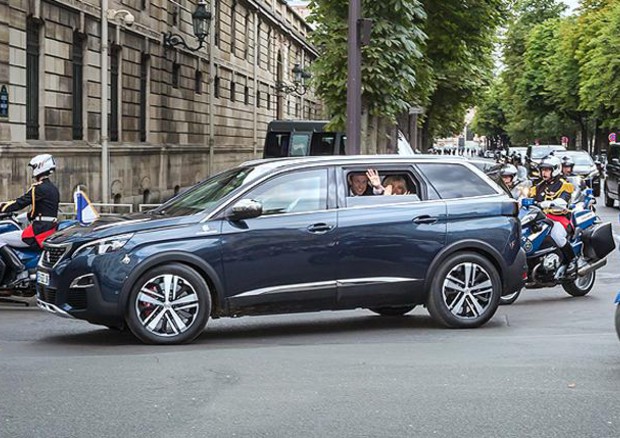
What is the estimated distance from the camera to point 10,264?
11.5m

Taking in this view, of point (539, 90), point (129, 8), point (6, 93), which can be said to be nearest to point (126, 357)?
point (6, 93)

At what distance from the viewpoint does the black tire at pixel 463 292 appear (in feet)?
32.0

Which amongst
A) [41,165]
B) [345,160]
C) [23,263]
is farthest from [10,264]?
[345,160]

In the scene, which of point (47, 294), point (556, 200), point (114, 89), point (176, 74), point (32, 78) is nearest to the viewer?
point (47, 294)

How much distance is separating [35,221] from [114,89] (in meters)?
18.0

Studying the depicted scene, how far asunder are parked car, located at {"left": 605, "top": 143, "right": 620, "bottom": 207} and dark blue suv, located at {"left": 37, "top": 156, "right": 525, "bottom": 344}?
21.0 meters

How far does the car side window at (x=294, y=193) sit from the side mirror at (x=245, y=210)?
0.22m

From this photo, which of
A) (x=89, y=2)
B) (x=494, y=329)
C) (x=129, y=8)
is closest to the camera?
(x=494, y=329)

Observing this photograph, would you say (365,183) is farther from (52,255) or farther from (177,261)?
(52,255)

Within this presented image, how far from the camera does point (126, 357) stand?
320 inches

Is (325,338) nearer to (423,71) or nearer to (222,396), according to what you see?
(222,396)

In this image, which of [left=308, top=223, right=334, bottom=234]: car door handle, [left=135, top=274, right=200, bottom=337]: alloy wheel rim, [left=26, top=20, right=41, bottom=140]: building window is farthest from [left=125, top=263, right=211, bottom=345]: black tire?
[left=26, top=20, right=41, bottom=140]: building window

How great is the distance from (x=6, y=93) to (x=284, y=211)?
13.3 meters

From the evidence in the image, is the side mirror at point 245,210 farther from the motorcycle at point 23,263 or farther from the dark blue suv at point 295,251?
the motorcycle at point 23,263
